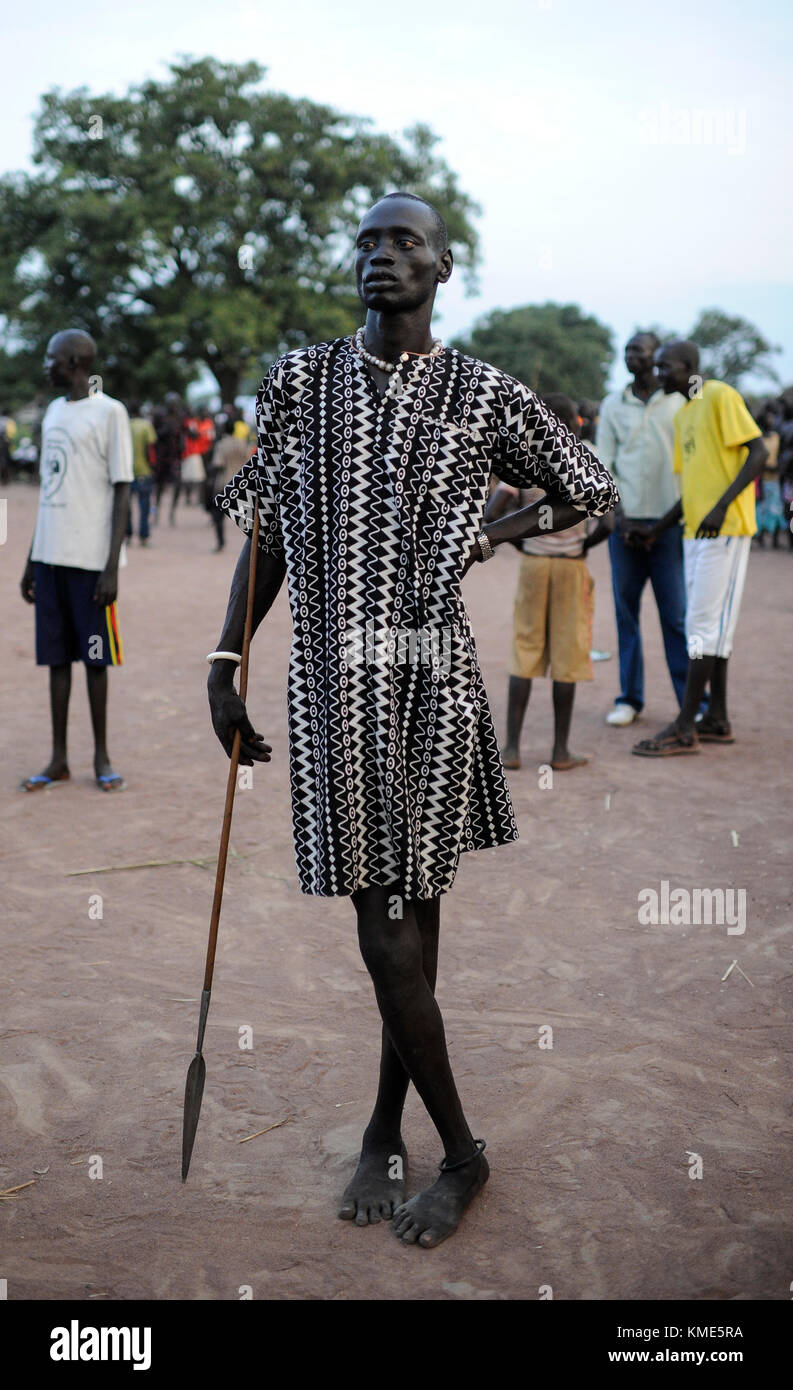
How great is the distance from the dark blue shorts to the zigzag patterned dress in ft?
10.9

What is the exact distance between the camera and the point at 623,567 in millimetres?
7320

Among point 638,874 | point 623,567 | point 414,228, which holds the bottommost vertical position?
point 638,874

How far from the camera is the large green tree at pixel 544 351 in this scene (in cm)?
5081

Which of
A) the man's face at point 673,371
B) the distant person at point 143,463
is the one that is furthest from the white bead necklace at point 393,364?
the distant person at point 143,463

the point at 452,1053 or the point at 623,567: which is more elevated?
the point at 623,567

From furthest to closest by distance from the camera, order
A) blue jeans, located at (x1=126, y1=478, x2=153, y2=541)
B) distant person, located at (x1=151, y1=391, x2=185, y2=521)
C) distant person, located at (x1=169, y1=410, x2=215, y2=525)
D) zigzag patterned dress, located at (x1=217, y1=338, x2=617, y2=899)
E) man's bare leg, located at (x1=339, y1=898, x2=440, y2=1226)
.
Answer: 1. distant person, located at (x1=169, y1=410, x2=215, y2=525)
2. distant person, located at (x1=151, y1=391, x2=185, y2=521)
3. blue jeans, located at (x1=126, y1=478, x2=153, y2=541)
4. man's bare leg, located at (x1=339, y1=898, x2=440, y2=1226)
5. zigzag patterned dress, located at (x1=217, y1=338, x2=617, y2=899)

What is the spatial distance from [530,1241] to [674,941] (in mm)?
1823

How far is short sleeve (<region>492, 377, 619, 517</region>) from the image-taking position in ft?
8.72

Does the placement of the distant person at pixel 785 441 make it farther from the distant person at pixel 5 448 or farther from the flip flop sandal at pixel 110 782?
the distant person at pixel 5 448

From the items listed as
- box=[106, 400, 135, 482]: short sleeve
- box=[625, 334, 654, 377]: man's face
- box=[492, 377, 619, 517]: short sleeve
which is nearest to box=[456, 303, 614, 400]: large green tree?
box=[625, 334, 654, 377]: man's face

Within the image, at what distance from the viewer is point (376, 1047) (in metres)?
3.57

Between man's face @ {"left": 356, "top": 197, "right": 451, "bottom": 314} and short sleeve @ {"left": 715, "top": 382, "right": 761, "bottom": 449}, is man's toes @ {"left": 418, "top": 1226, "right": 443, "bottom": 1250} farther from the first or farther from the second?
short sleeve @ {"left": 715, "top": 382, "right": 761, "bottom": 449}
